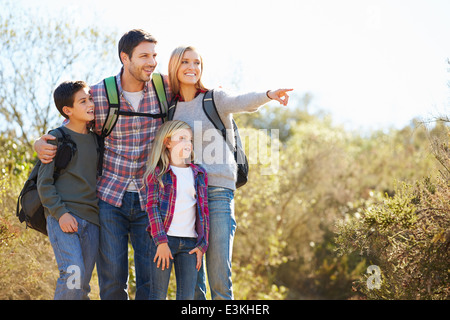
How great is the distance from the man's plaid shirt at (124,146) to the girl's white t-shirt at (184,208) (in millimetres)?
277

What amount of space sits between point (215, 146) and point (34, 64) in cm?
588

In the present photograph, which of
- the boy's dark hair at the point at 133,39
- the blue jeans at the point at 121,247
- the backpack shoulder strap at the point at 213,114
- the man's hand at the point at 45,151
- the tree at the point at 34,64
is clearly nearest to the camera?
the man's hand at the point at 45,151

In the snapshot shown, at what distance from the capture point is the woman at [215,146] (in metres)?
3.84

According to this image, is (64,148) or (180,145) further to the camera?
(180,145)

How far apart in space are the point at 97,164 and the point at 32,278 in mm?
2190

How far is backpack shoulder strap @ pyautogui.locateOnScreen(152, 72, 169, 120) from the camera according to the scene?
415cm

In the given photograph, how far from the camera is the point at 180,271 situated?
12.6 ft

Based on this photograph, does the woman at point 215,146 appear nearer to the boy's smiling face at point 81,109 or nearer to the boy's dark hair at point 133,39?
the boy's dark hair at point 133,39

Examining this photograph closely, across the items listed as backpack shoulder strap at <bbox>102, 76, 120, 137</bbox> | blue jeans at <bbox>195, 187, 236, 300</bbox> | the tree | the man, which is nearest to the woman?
blue jeans at <bbox>195, 187, 236, 300</bbox>

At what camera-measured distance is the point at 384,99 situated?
20016 millimetres

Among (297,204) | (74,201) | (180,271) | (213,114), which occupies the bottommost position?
(297,204)

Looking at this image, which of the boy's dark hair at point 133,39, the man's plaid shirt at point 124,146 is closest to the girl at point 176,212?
the man's plaid shirt at point 124,146

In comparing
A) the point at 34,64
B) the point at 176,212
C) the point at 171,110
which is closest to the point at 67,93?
the point at 171,110
